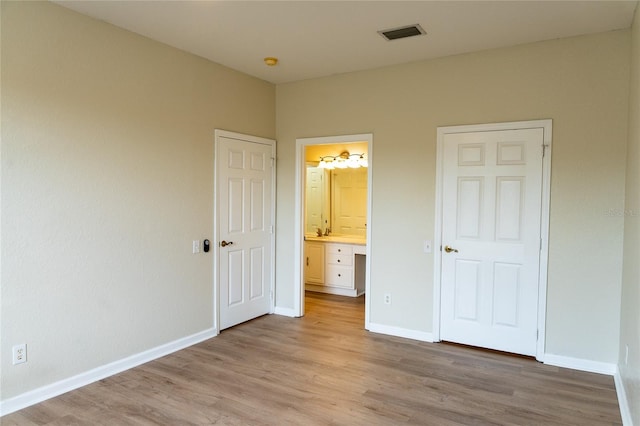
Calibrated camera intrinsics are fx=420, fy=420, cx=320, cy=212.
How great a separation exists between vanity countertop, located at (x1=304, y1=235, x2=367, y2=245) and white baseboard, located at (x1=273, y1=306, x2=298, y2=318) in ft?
4.38

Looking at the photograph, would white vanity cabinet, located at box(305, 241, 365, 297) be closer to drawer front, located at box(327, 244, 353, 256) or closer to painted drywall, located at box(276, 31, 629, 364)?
drawer front, located at box(327, 244, 353, 256)

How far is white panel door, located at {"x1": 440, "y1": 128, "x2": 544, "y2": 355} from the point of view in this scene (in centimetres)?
363

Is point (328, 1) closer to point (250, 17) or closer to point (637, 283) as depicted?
point (250, 17)

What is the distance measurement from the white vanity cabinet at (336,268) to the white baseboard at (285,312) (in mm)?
1202

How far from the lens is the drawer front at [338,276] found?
5.88 meters

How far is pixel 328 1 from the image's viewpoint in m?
2.82

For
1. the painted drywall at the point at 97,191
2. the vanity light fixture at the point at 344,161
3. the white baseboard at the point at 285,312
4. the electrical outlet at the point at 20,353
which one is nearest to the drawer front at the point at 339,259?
the white baseboard at the point at 285,312

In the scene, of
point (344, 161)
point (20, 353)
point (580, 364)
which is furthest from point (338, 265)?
point (20, 353)

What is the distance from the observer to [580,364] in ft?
11.3

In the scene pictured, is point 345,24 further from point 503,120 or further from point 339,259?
point 339,259

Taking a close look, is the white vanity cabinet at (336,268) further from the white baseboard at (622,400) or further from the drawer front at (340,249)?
the white baseboard at (622,400)

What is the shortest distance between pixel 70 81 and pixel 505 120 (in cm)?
348

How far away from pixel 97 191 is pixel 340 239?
3482mm

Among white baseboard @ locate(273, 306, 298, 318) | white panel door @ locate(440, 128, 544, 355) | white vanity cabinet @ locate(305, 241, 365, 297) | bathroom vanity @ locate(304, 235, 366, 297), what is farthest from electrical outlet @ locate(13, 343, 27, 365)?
white vanity cabinet @ locate(305, 241, 365, 297)
